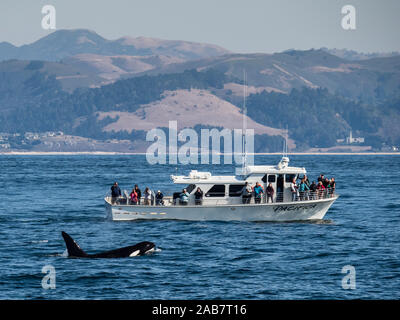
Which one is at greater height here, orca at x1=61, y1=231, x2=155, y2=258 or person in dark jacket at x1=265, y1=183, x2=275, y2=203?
person in dark jacket at x1=265, y1=183, x2=275, y2=203

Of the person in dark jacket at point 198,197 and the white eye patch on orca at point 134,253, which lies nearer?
the white eye patch on orca at point 134,253

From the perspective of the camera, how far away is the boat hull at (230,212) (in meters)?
51.4

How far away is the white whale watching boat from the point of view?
5150 centimetres

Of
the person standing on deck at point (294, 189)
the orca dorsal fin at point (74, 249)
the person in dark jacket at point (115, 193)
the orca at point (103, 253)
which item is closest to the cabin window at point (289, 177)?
the person standing on deck at point (294, 189)

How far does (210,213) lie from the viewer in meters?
51.9

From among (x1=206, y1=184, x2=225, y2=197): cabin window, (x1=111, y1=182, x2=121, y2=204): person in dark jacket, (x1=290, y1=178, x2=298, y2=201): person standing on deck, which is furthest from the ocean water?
(x1=206, y1=184, x2=225, y2=197): cabin window

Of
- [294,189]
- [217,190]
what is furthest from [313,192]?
[217,190]

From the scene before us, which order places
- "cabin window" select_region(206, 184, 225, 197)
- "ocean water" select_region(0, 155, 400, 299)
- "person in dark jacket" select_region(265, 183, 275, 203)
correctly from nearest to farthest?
"ocean water" select_region(0, 155, 400, 299) → "person in dark jacket" select_region(265, 183, 275, 203) → "cabin window" select_region(206, 184, 225, 197)

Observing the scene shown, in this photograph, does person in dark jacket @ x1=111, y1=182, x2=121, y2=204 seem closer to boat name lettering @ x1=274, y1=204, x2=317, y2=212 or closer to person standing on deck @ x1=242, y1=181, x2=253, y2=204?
person standing on deck @ x1=242, y1=181, x2=253, y2=204

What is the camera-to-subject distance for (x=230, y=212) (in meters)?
51.7

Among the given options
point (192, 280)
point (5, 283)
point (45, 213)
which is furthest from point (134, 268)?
point (45, 213)

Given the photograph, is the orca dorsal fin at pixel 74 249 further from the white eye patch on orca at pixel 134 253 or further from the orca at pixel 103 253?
the white eye patch on orca at pixel 134 253

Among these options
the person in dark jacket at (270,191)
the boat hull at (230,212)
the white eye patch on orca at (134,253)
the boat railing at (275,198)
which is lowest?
the white eye patch on orca at (134,253)

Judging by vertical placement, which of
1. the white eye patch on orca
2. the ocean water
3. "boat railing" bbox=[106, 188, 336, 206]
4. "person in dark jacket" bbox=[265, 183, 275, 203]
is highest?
"person in dark jacket" bbox=[265, 183, 275, 203]
